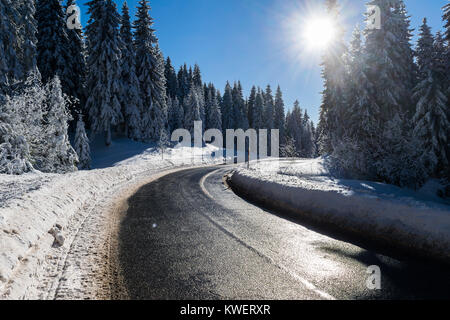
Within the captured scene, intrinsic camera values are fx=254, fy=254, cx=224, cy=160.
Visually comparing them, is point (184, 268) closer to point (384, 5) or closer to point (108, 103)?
point (384, 5)

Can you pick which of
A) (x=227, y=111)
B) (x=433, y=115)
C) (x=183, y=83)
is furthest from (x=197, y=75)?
(x=433, y=115)

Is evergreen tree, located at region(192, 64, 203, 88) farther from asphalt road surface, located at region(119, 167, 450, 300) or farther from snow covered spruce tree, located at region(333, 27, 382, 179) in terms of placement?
asphalt road surface, located at region(119, 167, 450, 300)

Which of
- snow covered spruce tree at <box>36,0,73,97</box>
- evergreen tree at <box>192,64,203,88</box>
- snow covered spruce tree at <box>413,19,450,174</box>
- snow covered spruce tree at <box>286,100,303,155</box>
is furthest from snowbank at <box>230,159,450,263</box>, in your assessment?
evergreen tree at <box>192,64,203,88</box>

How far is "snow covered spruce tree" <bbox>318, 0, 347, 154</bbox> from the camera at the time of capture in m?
26.2

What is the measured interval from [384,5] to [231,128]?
49074mm

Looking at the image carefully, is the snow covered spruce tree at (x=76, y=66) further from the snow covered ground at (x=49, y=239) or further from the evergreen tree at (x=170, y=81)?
the evergreen tree at (x=170, y=81)

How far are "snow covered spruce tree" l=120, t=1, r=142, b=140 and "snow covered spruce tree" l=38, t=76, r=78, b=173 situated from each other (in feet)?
48.6

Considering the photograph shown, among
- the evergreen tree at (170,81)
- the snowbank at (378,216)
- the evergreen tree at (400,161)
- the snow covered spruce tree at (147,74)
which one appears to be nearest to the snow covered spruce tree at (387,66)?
the evergreen tree at (400,161)

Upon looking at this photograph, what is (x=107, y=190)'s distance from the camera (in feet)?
37.3

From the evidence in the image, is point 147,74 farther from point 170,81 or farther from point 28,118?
point 170,81

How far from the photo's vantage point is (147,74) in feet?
115

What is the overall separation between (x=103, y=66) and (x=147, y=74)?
21.3 ft
